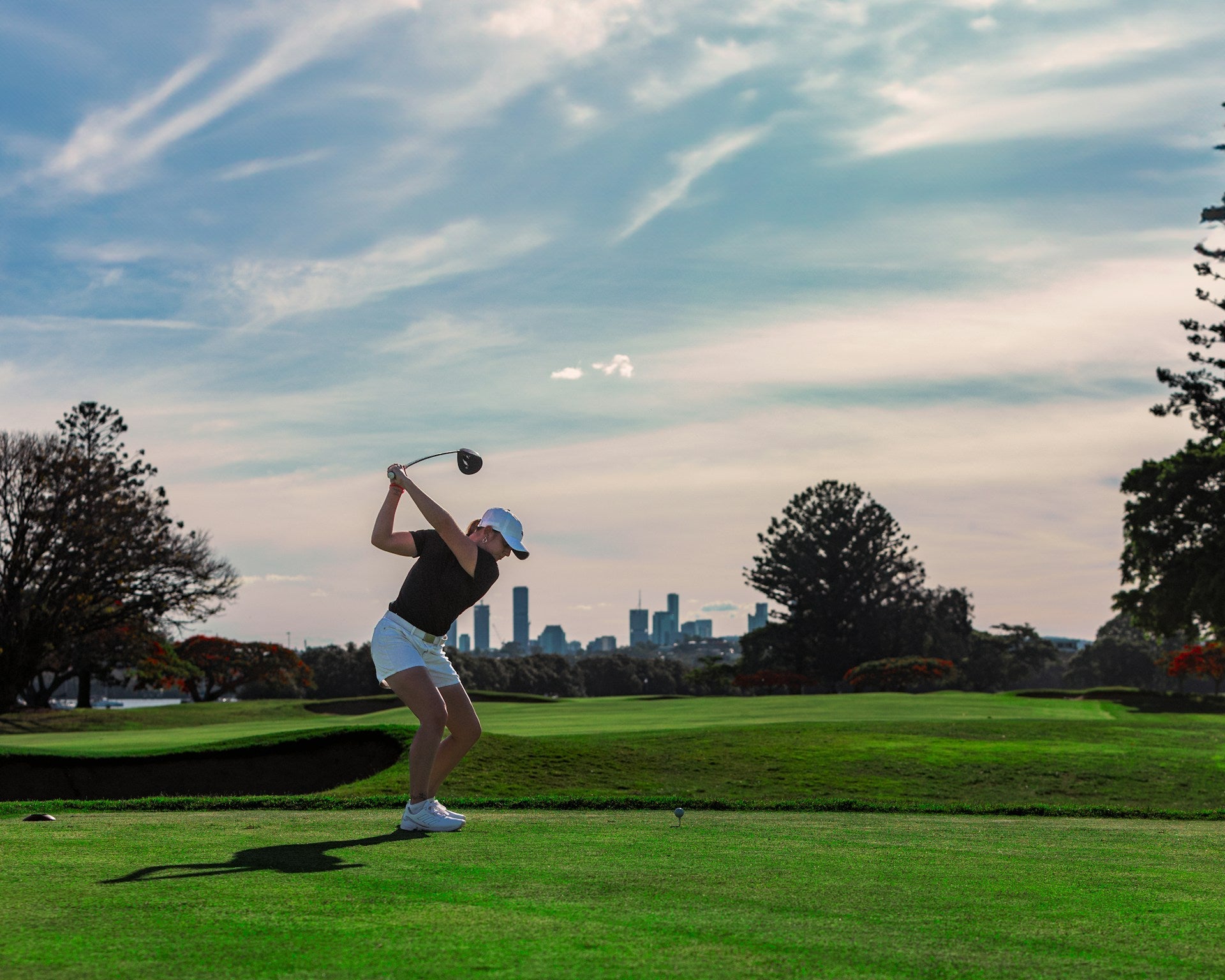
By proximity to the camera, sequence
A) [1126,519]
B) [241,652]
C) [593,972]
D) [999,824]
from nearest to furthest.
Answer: [593,972] → [999,824] → [1126,519] → [241,652]

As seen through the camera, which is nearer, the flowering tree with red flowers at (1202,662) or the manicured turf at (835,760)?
the manicured turf at (835,760)

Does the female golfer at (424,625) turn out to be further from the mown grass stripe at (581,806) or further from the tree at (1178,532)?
the tree at (1178,532)

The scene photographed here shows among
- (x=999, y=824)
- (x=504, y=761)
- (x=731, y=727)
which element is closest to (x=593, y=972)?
(x=999, y=824)

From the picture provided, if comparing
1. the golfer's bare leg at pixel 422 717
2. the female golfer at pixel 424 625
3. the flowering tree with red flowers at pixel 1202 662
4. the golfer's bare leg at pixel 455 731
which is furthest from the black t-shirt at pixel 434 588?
the flowering tree with red flowers at pixel 1202 662

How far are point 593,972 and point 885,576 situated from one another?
84.1m

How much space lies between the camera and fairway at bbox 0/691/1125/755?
2392 centimetres

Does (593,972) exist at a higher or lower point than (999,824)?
higher

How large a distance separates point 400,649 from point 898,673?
6234cm

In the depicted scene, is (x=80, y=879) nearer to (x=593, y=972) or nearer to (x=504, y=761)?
(x=593, y=972)

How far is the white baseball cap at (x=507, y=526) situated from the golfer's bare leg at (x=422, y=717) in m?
0.99

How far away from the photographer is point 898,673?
6606 centimetres

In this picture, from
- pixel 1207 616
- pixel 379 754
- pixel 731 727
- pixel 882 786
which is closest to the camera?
pixel 882 786

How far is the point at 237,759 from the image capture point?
18.0 metres

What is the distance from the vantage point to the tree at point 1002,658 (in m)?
85.3
